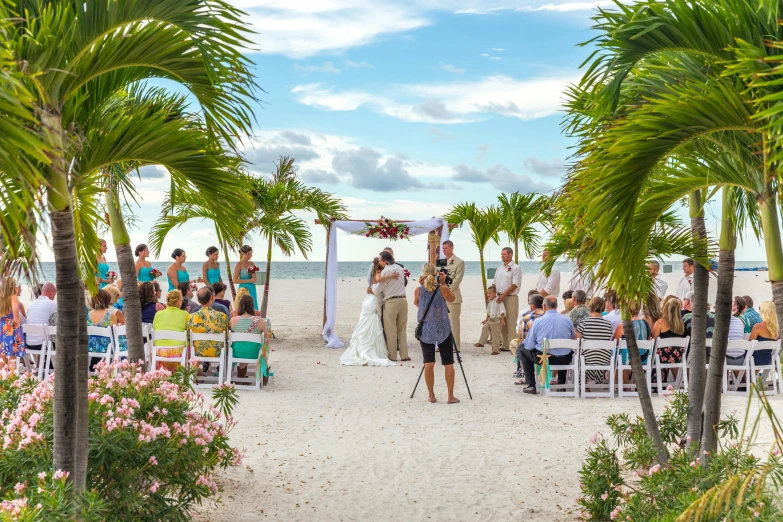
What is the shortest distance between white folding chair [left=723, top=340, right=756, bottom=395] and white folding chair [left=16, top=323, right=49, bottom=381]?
28.1 feet

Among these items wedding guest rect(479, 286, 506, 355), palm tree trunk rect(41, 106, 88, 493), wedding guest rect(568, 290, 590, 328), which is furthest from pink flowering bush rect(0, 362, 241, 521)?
wedding guest rect(479, 286, 506, 355)

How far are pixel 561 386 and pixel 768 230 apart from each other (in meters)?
5.75

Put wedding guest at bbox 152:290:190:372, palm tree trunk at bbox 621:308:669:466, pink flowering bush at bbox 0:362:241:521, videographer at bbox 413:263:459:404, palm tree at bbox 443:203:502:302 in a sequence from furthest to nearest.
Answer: palm tree at bbox 443:203:502:302
wedding guest at bbox 152:290:190:372
videographer at bbox 413:263:459:404
palm tree trunk at bbox 621:308:669:466
pink flowering bush at bbox 0:362:241:521

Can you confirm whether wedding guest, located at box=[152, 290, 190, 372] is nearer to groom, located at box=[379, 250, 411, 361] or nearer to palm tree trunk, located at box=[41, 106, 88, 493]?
groom, located at box=[379, 250, 411, 361]

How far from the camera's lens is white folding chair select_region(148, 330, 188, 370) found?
8.64 meters

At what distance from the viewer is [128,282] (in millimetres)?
5340

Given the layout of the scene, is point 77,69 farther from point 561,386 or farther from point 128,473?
point 561,386

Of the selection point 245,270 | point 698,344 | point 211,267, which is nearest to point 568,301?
point 245,270

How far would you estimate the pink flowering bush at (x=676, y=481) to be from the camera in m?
2.86

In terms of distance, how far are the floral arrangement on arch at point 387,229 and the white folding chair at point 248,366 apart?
215 inches

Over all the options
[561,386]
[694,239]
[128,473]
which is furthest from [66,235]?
[561,386]

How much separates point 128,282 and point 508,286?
8.28 meters

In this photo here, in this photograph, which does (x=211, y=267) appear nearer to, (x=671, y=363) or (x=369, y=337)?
(x=369, y=337)

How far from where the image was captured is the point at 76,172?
3799 millimetres
